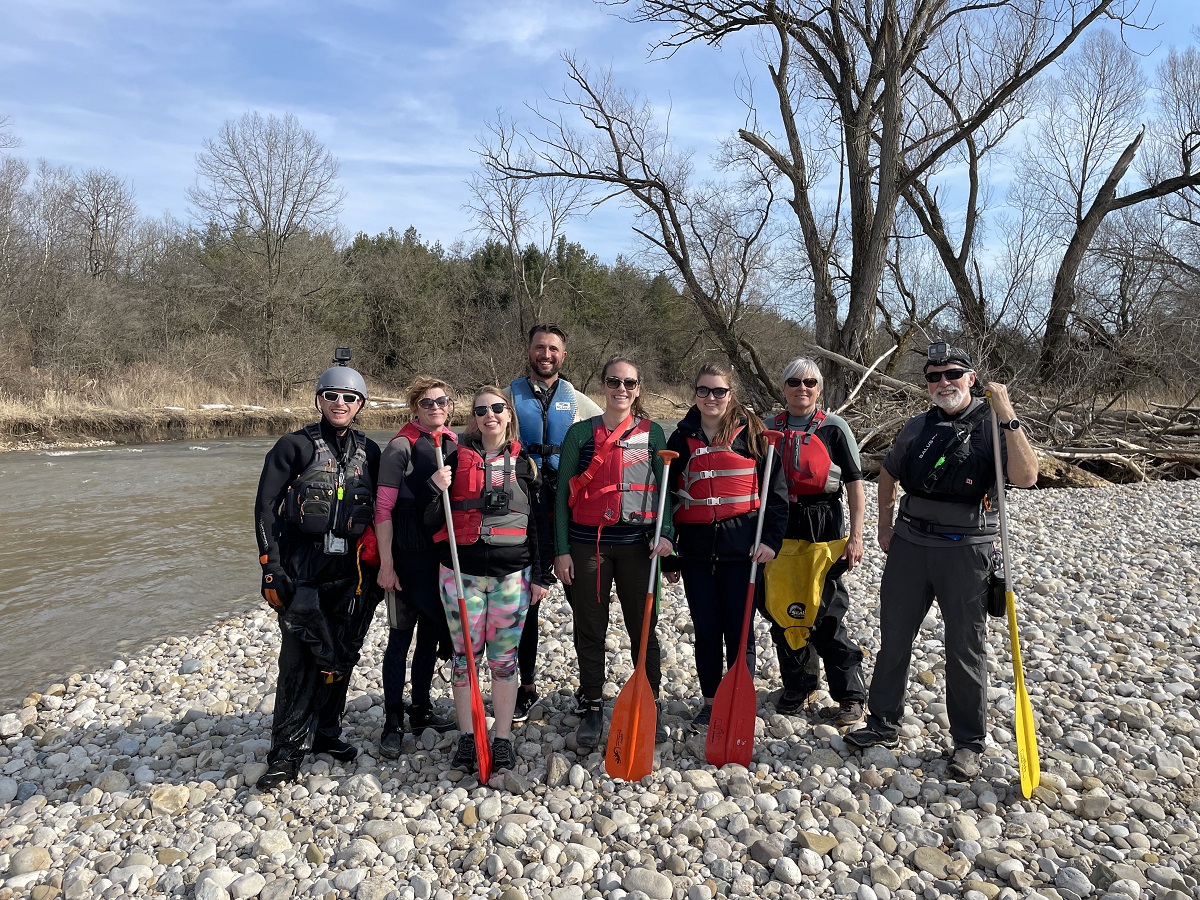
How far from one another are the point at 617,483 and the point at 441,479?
2.68ft

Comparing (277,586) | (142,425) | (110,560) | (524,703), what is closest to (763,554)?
(524,703)

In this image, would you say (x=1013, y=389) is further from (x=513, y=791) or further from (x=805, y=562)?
(x=513, y=791)

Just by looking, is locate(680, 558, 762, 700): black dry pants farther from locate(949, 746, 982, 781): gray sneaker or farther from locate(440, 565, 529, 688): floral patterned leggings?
locate(949, 746, 982, 781): gray sneaker

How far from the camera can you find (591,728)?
3680mm

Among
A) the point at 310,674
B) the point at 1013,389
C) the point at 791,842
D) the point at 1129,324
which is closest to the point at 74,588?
the point at 310,674

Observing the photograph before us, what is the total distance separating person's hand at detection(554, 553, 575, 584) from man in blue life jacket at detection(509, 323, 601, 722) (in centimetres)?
42

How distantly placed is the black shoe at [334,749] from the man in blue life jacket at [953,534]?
247 cm

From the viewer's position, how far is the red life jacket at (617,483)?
11.3ft

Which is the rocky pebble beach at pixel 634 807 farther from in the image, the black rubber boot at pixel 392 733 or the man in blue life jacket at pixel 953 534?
the man in blue life jacket at pixel 953 534

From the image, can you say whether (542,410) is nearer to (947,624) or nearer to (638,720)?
(638,720)

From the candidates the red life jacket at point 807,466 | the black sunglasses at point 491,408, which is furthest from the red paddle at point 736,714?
the black sunglasses at point 491,408

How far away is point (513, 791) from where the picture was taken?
3.28 metres

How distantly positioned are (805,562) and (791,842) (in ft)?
4.31

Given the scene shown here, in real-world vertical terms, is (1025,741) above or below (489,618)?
below
